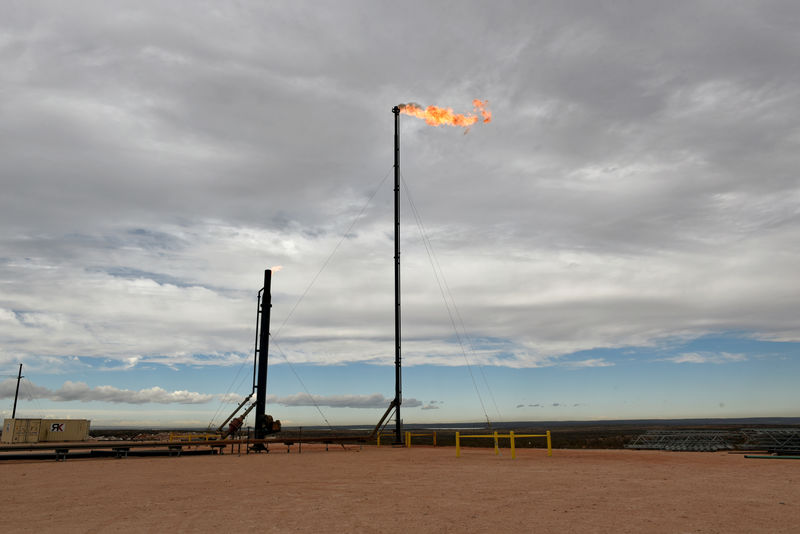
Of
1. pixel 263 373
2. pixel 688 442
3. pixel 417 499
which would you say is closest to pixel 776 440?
pixel 688 442

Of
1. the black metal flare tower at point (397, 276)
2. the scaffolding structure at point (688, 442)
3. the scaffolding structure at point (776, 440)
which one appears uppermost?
the black metal flare tower at point (397, 276)

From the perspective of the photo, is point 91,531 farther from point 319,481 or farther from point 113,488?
point 319,481

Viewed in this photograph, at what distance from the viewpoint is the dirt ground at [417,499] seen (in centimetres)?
1013

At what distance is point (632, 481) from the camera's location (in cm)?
1603

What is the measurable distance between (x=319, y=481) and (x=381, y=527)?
7.73m

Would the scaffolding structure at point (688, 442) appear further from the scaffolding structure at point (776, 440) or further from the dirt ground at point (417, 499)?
the dirt ground at point (417, 499)

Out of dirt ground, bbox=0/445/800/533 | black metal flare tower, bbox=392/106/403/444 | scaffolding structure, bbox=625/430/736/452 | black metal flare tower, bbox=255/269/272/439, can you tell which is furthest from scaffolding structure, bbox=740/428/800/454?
black metal flare tower, bbox=255/269/272/439

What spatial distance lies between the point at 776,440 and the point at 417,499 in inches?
918

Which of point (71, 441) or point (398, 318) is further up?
point (398, 318)

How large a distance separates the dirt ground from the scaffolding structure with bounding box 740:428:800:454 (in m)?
5.92

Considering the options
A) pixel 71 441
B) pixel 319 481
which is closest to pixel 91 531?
pixel 319 481

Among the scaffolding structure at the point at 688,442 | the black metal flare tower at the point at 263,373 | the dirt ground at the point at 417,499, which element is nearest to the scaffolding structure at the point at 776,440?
the scaffolding structure at the point at 688,442

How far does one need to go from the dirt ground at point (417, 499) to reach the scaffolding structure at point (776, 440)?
592cm

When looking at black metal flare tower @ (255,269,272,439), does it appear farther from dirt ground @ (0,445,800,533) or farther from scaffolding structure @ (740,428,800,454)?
scaffolding structure @ (740,428,800,454)
